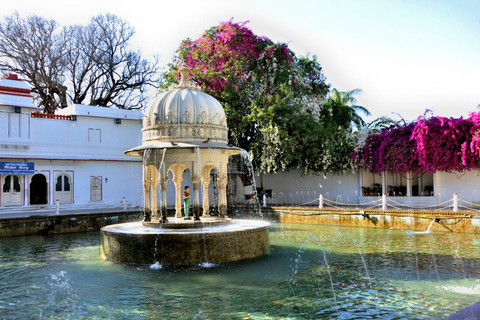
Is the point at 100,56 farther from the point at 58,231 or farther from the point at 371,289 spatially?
the point at 371,289

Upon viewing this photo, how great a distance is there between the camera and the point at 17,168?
23.8m

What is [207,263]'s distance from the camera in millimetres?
11656

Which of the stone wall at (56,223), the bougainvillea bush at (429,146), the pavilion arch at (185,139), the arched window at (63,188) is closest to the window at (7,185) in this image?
the arched window at (63,188)

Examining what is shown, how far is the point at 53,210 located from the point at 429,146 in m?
19.7

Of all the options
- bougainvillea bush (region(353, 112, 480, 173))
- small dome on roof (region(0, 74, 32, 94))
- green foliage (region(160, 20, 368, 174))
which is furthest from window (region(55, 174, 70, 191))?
bougainvillea bush (region(353, 112, 480, 173))

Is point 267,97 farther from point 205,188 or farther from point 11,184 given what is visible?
point 11,184

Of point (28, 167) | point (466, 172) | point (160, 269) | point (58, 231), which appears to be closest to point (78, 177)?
point (28, 167)

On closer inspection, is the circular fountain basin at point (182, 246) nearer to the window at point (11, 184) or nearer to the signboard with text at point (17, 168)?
the signboard with text at point (17, 168)

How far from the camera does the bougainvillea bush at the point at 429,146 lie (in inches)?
790

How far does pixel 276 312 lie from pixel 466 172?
59.3 ft

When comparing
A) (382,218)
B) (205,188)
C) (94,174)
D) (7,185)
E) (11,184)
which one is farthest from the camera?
(94,174)

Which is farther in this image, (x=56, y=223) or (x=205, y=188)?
(x=56, y=223)

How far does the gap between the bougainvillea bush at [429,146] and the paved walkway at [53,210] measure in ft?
44.0

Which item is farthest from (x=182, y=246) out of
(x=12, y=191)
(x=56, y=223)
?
(x=12, y=191)
